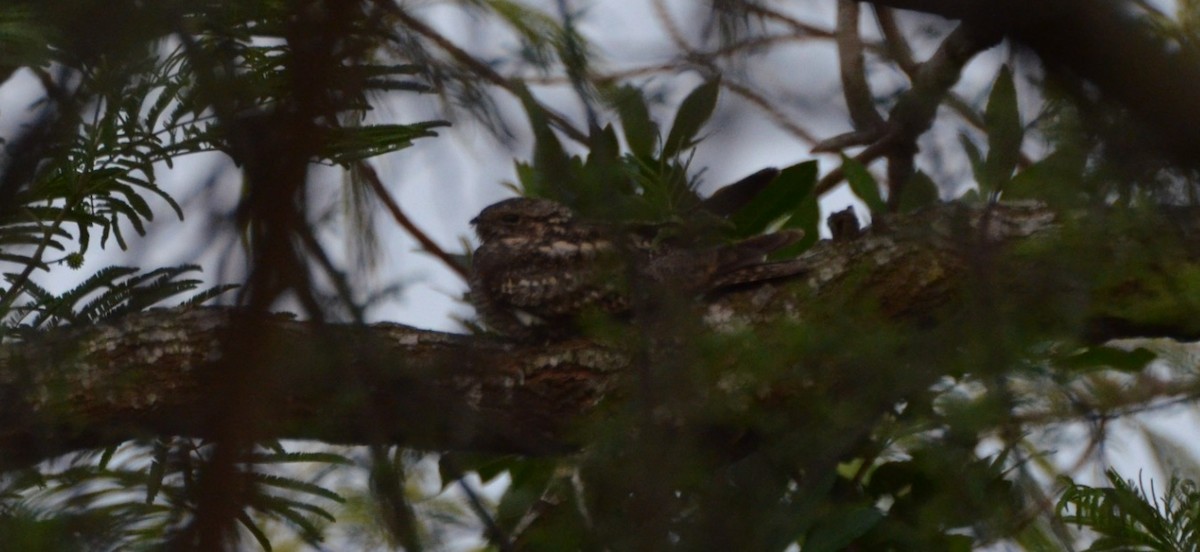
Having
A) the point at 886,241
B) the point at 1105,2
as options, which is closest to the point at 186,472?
the point at 1105,2

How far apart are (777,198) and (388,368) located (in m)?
2.02

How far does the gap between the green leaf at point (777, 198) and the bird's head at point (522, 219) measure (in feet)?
1.48

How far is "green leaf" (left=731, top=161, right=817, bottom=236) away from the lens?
303 centimetres

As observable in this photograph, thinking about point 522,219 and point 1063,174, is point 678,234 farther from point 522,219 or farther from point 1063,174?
point 522,219

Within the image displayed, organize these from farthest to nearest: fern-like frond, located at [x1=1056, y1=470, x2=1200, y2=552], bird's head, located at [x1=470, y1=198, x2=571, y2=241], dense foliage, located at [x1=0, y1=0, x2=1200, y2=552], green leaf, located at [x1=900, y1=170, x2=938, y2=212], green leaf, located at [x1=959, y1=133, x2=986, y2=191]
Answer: bird's head, located at [x1=470, y1=198, x2=571, y2=241] → fern-like frond, located at [x1=1056, y1=470, x2=1200, y2=552] → green leaf, located at [x1=900, y1=170, x2=938, y2=212] → green leaf, located at [x1=959, y1=133, x2=986, y2=191] → dense foliage, located at [x1=0, y1=0, x2=1200, y2=552]

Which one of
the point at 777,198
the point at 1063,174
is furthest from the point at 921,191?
the point at 777,198

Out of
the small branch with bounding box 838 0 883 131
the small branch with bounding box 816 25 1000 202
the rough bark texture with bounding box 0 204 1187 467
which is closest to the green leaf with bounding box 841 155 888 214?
the rough bark texture with bounding box 0 204 1187 467

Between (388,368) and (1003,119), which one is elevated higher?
(1003,119)

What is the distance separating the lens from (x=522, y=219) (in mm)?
3057

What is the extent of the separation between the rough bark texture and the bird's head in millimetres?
402

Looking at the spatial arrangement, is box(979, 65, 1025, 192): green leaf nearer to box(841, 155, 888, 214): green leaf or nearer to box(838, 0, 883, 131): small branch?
box(838, 0, 883, 131): small branch

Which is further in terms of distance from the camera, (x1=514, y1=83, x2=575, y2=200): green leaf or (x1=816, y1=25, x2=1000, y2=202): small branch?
(x1=816, y1=25, x2=1000, y2=202): small branch

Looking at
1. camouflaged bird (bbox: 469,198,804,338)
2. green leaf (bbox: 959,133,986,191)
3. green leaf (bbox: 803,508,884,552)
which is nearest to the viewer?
green leaf (bbox: 959,133,986,191)

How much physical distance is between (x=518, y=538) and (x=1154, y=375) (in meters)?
1.07
